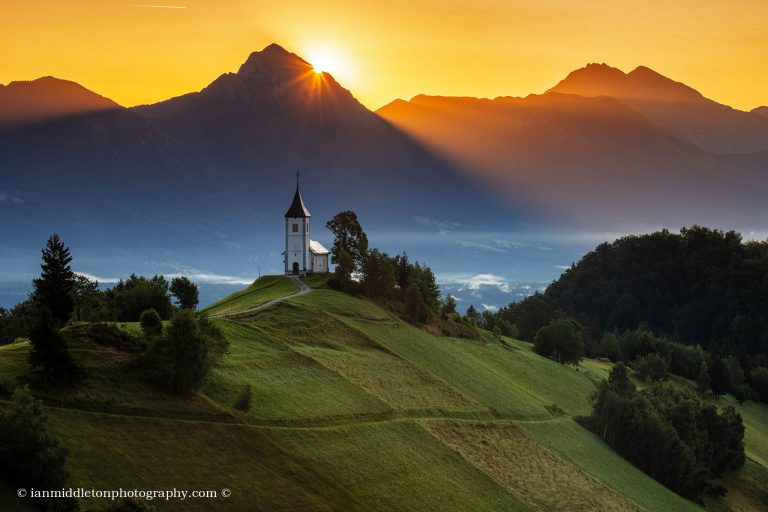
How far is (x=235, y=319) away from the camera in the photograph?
3287 inches

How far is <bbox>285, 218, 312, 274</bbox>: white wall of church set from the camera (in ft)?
384

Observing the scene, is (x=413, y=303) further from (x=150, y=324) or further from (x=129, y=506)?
(x=129, y=506)

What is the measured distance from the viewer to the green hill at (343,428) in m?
53.1

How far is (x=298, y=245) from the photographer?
118 metres

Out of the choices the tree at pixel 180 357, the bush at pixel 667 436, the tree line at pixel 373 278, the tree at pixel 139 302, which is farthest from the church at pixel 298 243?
the tree at pixel 180 357

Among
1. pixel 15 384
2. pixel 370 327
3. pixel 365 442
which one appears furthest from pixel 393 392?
pixel 15 384

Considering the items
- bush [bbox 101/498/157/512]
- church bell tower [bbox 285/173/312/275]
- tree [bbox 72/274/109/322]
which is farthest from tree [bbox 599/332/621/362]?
bush [bbox 101/498/157/512]

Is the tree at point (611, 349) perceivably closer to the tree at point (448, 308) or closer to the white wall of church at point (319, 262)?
the tree at point (448, 308)

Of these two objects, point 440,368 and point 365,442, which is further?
point 440,368

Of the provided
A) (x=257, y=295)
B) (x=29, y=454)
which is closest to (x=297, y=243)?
(x=257, y=295)

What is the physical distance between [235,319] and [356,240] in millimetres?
32280

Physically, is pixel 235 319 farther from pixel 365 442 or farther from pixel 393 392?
pixel 365 442

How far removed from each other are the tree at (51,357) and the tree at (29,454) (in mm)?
7458

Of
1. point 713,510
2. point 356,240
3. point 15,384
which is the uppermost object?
point 356,240
